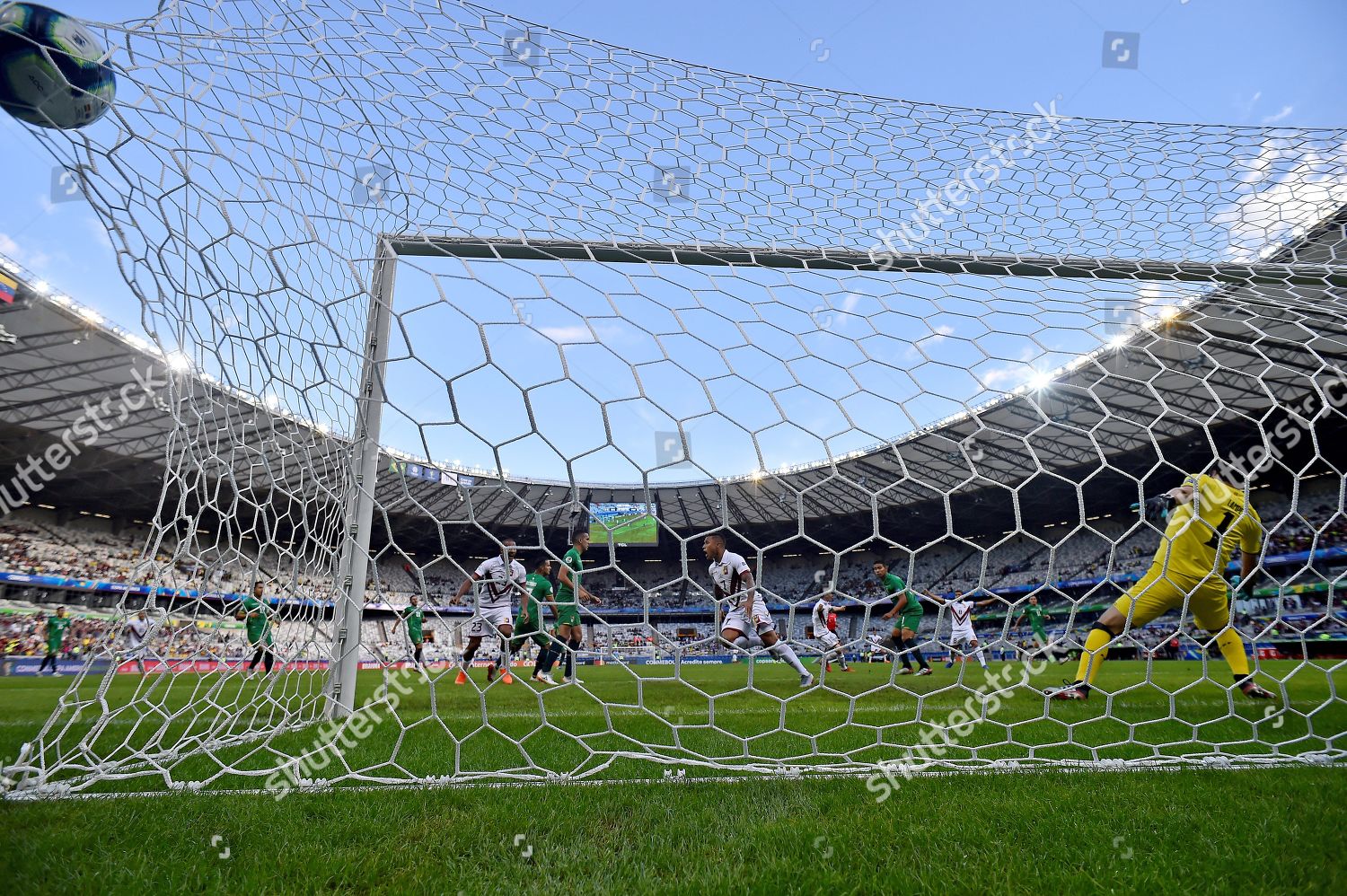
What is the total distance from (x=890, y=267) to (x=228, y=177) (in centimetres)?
314

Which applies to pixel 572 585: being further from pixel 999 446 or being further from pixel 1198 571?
pixel 1198 571

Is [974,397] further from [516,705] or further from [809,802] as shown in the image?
[516,705]

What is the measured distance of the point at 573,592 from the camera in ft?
7.93

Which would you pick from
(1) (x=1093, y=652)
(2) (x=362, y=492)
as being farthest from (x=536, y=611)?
(1) (x=1093, y=652)

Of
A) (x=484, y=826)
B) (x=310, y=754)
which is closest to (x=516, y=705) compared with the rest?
(x=310, y=754)

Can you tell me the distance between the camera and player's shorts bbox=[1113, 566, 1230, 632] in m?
2.96

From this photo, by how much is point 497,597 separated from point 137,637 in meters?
1.61

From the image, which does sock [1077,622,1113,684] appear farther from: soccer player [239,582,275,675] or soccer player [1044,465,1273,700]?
soccer player [239,582,275,675]

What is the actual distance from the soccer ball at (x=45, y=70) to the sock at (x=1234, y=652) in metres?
5.62

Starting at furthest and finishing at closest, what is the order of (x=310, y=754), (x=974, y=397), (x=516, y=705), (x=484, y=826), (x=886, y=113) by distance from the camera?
1. (x=886, y=113)
2. (x=516, y=705)
3. (x=974, y=397)
4. (x=310, y=754)
5. (x=484, y=826)

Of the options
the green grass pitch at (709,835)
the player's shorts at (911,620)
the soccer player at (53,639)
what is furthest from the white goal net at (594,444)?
→ the soccer player at (53,639)

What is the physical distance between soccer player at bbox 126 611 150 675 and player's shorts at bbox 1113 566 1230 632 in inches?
164

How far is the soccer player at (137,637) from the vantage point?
2.44 metres

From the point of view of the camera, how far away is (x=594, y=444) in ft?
7.58
